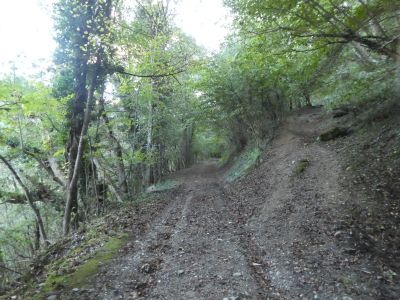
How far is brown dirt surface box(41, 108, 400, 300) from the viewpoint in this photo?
3838mm

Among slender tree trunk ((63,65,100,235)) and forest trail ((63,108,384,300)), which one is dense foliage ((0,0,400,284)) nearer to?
slender tree trunk ((63,65,100,235))

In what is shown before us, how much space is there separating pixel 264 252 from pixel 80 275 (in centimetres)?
335

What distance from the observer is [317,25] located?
4.52m

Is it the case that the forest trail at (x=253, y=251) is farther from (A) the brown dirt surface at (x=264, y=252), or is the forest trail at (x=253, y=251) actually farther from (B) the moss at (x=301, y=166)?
(B) the moss at (x=301, y=166)

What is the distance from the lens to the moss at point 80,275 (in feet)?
14.3

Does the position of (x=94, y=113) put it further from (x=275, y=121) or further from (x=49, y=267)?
(x=275, y=121)

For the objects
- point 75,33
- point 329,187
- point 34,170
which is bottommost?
point 329,187

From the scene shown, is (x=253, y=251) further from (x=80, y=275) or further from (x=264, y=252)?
(x=80, y=275)

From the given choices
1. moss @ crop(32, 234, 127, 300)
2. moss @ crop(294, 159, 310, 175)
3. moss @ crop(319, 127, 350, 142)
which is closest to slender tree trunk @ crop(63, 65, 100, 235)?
moss @ crop(32, 234, 127, 300)

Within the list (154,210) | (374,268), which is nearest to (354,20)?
(374,268)

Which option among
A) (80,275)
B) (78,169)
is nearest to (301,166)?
(80,275)

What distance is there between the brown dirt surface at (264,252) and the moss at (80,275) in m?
0.20

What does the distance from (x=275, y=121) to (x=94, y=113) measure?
392 inches

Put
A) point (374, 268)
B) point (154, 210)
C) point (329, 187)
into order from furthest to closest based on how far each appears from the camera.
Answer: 1. point (154, 210)
2. point (329, 187)
3. point (374, 268)
